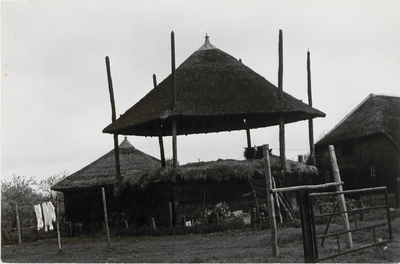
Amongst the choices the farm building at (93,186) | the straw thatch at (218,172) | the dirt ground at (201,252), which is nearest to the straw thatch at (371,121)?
the straw thatch at (218,172)

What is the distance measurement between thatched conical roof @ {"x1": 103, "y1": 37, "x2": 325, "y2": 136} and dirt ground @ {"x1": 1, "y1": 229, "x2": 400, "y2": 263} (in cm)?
476

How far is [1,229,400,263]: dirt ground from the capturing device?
8325 millimetres

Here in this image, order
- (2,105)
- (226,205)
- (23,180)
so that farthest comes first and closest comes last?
(23,180) → (226,205) → (2,105)

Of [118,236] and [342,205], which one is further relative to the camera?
[118,236]

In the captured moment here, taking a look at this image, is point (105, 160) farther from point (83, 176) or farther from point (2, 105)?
point (2, 105)

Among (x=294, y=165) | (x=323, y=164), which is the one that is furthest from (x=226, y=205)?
(x=323, y=164)

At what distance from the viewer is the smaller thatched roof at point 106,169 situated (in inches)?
959

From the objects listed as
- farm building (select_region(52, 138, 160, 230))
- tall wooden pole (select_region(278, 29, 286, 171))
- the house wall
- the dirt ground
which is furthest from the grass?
farm building (select_region(52, 138, 160, 230))

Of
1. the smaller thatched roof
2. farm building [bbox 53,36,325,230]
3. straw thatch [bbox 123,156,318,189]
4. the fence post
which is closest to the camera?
the fence post

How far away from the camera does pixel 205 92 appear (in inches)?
682

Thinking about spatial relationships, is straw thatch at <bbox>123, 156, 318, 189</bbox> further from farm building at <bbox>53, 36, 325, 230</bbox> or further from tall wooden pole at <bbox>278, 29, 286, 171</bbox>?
tall wooden pole at <bbox>278, 29, 286, 171</bbox>

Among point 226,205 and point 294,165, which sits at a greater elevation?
point 294,165

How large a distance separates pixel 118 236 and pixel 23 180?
2386 cm

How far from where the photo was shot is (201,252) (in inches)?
396
